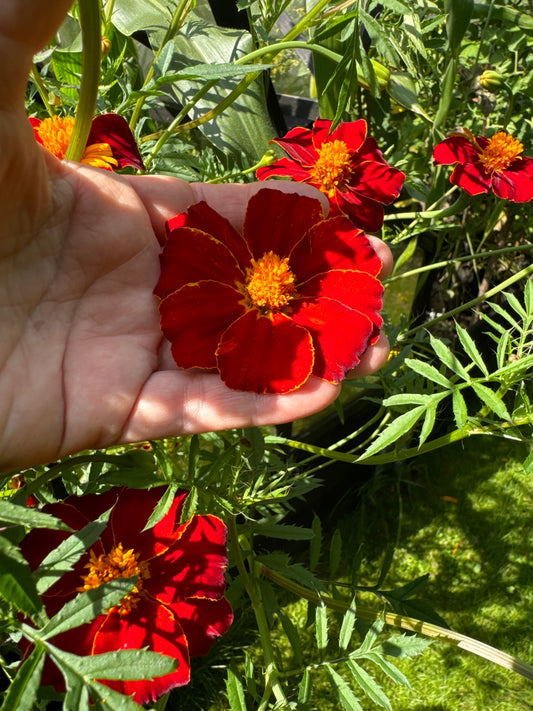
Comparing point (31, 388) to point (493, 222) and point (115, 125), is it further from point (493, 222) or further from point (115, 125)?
point (493, 222)

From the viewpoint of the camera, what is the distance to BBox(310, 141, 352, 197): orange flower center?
0.96 m

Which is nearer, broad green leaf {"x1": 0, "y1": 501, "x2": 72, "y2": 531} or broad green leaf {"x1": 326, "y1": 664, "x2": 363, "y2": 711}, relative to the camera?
broad green leaf {"x1": 0, "y1": 501, "x2": 72, "y2": 531}

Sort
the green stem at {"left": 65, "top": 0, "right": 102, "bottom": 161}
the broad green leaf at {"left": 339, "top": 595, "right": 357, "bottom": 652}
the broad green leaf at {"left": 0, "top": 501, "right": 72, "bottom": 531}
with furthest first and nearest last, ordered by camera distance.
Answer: the broad green leaf at {"left": 339, "top": 595, "right": 357, "bottom": 652}, the green stem at {"left": 65, "top": 0, "right": 102, "bottom": 161}, the broad green leaf at {"left": 0, "top": 501, "right": 72, "bottom": 531}

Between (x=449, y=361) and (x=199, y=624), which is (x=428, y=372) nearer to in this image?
(x=449, y=361)

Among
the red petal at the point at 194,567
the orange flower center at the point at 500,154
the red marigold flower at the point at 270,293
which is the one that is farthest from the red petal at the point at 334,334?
the orange flower center at the point at 500,154

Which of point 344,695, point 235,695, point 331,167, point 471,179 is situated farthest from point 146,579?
point 471,179

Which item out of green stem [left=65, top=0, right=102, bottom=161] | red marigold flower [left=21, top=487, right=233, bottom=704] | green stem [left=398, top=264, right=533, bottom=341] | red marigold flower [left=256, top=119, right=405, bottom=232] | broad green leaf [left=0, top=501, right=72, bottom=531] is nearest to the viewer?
broad green leaf [left=0, top=501, right=72, bottom=531]

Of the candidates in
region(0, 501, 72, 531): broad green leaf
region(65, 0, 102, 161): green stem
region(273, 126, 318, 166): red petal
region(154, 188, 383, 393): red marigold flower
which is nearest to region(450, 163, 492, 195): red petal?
region(273, 126, 318, 166): red petal

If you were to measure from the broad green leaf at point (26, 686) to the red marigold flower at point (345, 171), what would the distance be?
68 centimetres

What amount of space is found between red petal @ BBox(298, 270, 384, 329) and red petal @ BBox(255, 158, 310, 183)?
7.7 inches

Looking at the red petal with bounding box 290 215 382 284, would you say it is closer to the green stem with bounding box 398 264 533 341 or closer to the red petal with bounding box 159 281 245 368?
the red petal with bounding box 159 281 245 368

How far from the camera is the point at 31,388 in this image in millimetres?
703

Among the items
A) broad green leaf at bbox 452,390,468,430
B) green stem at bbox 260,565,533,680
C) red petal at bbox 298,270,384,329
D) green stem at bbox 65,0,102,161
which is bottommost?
green stem at bbox 260,565,533,680

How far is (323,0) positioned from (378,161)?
0.24m
